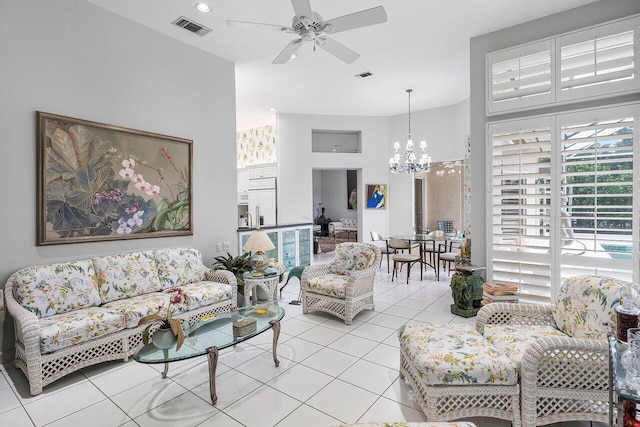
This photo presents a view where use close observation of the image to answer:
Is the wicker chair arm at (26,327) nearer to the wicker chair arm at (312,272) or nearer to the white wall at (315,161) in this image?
the wicker chair arm at (312,272)

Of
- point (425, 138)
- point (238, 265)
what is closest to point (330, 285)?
point (238, 265)

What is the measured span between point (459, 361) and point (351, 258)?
2478mm

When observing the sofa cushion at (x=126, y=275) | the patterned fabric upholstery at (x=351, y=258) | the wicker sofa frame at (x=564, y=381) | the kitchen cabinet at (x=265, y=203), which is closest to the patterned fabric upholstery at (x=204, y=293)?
the sofa cushion at (x=126, y=275)

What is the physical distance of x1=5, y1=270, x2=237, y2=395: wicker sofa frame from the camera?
242 centimetres

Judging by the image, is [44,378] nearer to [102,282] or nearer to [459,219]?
[102,282]

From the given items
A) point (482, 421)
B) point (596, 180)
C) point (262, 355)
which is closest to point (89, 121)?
point (262, 355)

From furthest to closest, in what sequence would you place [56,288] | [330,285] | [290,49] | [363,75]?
[363,75]
[330,285]
[290,49]
[56,288]

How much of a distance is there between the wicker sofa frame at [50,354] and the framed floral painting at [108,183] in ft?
2.45

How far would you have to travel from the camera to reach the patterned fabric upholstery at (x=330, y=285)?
3.91 metres

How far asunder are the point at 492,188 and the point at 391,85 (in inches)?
121

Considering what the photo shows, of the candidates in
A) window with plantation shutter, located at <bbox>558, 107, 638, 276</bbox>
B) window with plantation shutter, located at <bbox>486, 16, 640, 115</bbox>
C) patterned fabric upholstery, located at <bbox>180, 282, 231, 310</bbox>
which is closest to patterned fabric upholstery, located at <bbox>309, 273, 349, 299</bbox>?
patterned fabric upholstery, located at <bbox>180, 282, 231, 310</bbox>

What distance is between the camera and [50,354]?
2506mm

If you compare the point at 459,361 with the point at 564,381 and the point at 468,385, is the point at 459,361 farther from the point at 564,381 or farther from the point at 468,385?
the point at 564,381

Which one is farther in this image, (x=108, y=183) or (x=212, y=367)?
(x=108, y=183)
